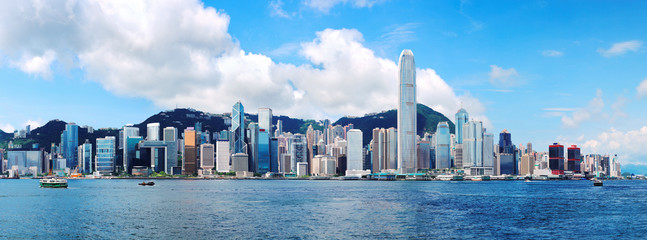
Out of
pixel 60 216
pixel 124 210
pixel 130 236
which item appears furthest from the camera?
pixel 124 210

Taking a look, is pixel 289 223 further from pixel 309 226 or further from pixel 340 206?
pixel 340 206

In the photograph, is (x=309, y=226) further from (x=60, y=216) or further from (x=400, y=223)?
(x=60, y=216)

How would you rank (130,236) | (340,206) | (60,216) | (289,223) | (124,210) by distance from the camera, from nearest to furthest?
(130,236)
(289,223)
(60,216)
(124,210)
(340,206)

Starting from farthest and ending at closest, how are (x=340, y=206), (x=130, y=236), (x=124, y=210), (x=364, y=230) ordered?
1. (x=340, y=206)
2. (x=124, y=210)
3. (x=364, y=230)
4. (x=130, y=236)

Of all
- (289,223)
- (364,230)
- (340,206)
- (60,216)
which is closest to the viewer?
(364,230)

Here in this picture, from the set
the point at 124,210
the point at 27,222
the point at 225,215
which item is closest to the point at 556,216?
the point at 225,215

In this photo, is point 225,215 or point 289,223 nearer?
point 289,223

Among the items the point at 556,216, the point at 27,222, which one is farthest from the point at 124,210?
the point at 556,216

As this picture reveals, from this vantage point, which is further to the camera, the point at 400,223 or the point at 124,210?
the point at 124,210
